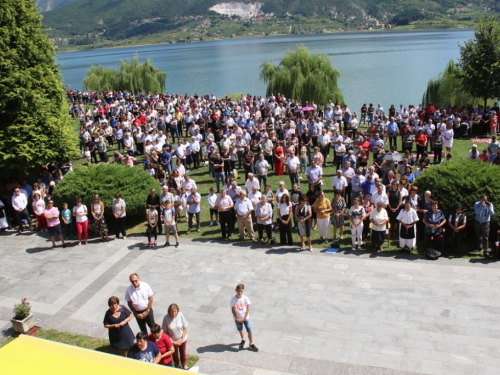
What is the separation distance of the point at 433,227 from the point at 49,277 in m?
9.29

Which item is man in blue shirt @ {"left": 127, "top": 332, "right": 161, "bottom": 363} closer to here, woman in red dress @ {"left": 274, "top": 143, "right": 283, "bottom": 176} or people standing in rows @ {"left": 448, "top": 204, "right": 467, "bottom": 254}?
people standing in rows @ {"left": 448, "top": 204, "right": 467, "bottom": 254}

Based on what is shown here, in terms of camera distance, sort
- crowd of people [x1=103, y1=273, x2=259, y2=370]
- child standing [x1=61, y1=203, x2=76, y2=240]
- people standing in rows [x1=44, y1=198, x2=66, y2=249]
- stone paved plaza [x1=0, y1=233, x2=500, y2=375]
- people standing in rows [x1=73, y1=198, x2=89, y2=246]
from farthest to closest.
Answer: child standing [x1=61, y1=203, x2=76, y2=240]
people standing in rows [x1=73, y1=198, x2=89, y2=246]
people standing in rows [x1=44, y1=198, x2=66, y2=249]
stone paved plaza [x1=0, y1=233, x2=500, y2=375]
crowd of people [x1=103, y1=273, x2=259, y2=370]

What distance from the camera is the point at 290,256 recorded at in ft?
37.2

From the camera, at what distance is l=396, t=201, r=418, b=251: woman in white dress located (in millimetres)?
10898

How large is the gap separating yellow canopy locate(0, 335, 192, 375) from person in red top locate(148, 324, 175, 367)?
185 cm

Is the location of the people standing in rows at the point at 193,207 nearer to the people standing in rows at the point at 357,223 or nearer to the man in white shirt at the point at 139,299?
the people standing in rows at the point at 357,223

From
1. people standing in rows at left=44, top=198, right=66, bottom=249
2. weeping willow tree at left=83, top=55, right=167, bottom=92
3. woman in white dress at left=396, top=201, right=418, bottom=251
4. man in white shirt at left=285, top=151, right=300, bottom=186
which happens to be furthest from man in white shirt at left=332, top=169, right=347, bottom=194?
weeping willow tree at left=83, top=55, right=167, bottom=92

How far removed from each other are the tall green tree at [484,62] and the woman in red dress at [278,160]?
13581 millimetres

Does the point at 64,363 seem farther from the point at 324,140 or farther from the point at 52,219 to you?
the point at 324,140

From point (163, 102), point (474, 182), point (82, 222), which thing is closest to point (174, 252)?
point (82, 222)

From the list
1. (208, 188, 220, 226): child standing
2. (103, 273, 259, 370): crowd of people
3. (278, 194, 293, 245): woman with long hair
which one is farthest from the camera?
(208, 188, 220, 226): child standing

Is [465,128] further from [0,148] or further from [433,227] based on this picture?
[0,148]

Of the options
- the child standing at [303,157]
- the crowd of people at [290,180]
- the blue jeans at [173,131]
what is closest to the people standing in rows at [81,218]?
the crowd of people at [290,180]

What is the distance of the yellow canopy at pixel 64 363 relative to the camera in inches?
182
